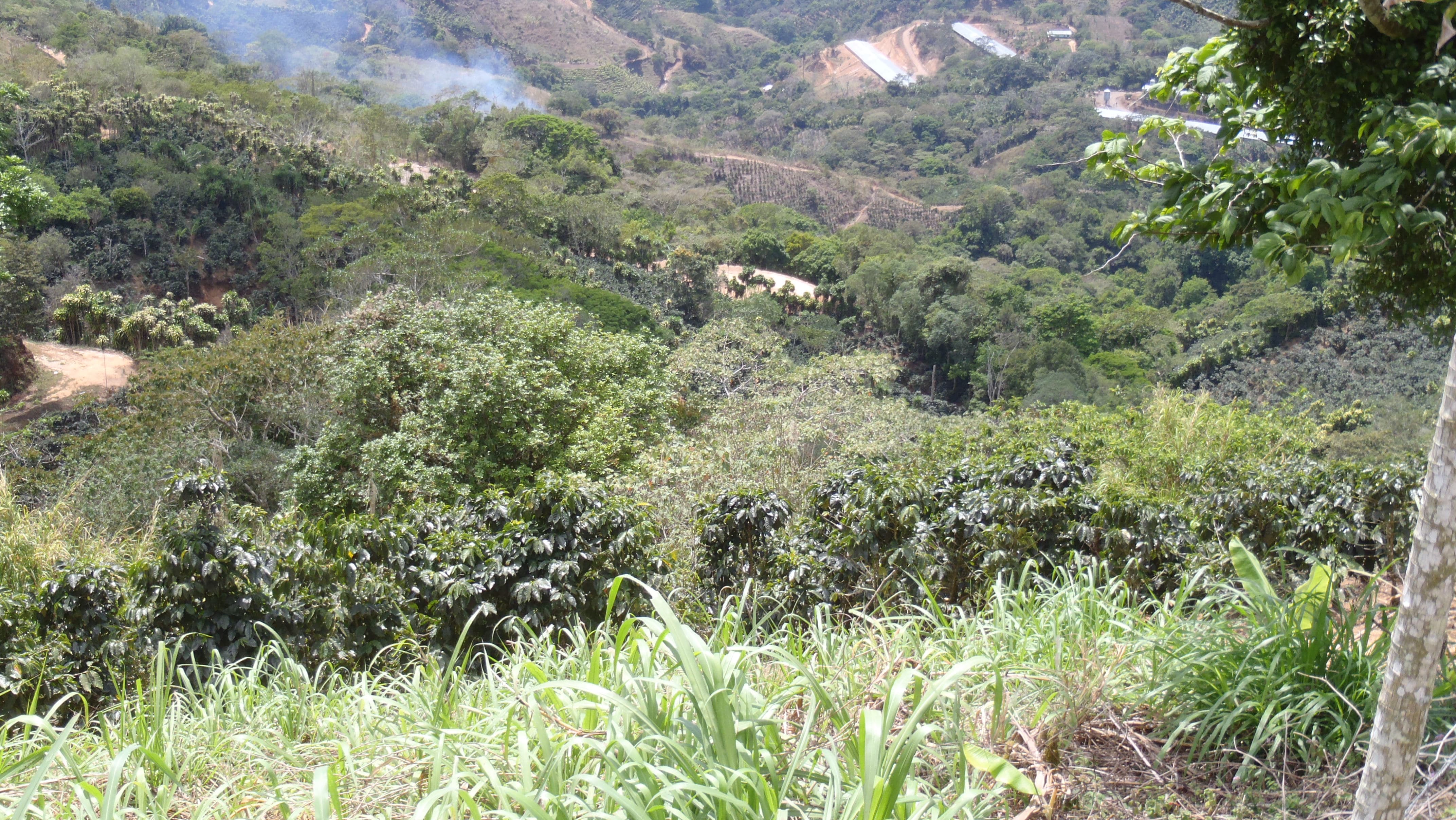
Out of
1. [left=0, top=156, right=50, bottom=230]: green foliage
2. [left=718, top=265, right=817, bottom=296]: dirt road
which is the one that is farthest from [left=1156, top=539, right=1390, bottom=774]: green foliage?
[left=718, top=265, right=817, bottom=296]: dirt road

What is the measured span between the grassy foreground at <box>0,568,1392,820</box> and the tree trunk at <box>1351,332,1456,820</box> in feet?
1.63

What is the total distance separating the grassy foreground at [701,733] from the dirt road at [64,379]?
21.3m

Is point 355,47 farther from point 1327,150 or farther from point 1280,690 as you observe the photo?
point 1280,690

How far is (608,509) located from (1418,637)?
3.50 meters

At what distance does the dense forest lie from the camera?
1976mm

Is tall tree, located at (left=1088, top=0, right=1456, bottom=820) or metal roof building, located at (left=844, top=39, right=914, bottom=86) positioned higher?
metal roof building, located at (left=844, top=39, right=914, bottom=86)

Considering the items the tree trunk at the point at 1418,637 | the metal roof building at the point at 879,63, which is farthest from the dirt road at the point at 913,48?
the tree trunk at the point at 1418,637

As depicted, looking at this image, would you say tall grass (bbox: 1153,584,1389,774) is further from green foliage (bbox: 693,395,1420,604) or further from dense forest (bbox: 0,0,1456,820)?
green foliage (bbox: 693,395,1420,604)

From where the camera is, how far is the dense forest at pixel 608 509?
1976 millimetres

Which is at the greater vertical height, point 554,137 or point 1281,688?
point 554,137

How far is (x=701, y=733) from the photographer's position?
1678 mm

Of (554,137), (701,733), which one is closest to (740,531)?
(701,733)

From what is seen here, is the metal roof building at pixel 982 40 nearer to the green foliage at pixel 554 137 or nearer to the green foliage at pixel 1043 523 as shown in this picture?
the green foliage at pixel 554 137

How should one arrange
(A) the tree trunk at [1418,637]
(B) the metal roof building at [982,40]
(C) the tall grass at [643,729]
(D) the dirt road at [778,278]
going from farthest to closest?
(B) the metal roof building at [982,40], (D) the dirt road at [778,278], (C) the tall grass at [643,729], (A) the tree trunk at [1418,637]
